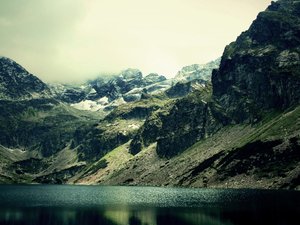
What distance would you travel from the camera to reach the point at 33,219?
117 metres

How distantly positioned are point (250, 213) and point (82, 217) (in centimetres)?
5279

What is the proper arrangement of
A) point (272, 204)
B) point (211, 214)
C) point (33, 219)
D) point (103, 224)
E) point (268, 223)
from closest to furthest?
point (268, 223) → point (103, 224) → point (33, 219) → point (211, 214) → point (272, 204)

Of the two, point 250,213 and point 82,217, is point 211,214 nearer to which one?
point 250,213

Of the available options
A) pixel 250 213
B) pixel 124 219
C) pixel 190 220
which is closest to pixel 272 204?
pixel 250 213

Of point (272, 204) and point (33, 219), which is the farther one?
point (272, 204)

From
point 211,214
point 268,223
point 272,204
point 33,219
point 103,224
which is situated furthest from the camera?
point 272,204

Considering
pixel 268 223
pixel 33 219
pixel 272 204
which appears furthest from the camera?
pixel 272 204

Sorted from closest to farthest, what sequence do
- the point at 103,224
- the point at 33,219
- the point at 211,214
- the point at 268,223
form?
1. the point at 268,223
2. the point at 103,224
3. the point at 33,219
4. the point at 211,214

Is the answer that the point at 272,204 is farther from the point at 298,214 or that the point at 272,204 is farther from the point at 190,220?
the point at 190,220

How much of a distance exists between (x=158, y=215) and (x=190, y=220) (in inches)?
657

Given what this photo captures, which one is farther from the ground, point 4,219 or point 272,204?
point 4,219

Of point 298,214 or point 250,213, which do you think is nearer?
point 298,214

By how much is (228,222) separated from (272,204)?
148ft

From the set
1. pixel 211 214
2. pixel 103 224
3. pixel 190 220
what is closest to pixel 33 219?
pixel 103 224
